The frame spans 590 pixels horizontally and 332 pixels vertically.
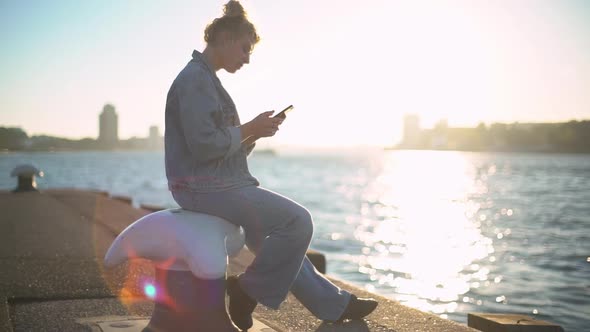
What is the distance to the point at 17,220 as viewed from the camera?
33.2 ft

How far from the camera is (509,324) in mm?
4512

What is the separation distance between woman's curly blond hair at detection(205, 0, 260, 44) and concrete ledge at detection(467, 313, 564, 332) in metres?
2.69

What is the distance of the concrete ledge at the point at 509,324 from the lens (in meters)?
4.51

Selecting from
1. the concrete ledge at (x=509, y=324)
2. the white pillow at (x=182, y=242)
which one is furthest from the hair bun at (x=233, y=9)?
A: the concrete ledge at (x=509, y=324)

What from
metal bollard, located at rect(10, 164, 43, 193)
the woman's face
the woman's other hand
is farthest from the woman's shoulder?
metal bollard, located at rect(10, 164, 43, 193)

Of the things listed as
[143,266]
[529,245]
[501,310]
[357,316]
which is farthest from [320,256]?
[529,245]

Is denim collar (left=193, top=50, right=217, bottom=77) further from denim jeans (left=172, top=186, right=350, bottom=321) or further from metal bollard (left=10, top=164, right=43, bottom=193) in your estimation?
metal bollard (left=10, top=164, right=43, bottom=193)

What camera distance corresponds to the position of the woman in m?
3.44

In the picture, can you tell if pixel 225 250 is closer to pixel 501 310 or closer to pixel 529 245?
pixel 501 310

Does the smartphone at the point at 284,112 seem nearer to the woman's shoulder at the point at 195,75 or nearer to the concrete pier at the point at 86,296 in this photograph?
the woman's shoulder at the point at 195,75

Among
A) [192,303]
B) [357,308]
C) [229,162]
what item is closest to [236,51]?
[229,162]

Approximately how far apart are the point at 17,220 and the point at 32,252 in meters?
3.59

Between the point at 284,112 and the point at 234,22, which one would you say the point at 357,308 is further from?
the point at 234,22

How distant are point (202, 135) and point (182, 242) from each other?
1.94 feet
